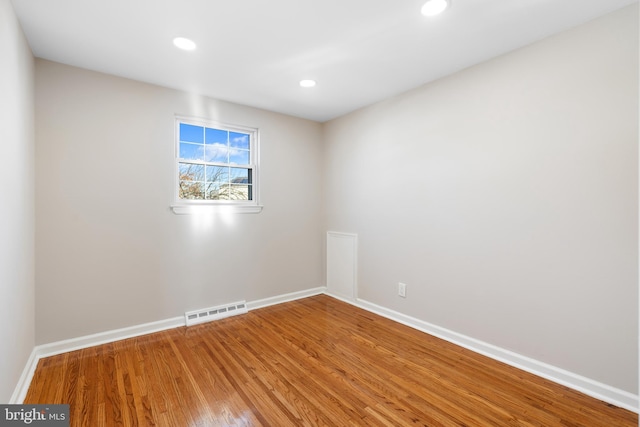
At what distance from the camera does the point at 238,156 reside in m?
3.62

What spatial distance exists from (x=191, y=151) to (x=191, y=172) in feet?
0.75

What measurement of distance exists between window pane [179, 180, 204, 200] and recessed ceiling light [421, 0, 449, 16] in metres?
2.64

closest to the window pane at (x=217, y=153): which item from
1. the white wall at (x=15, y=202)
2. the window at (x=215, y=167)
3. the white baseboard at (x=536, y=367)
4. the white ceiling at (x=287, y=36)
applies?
the window at (x=215, y=167)

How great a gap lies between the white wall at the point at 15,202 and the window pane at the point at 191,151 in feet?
3.82

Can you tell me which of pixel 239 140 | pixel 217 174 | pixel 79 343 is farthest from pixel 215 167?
pixel 79 343

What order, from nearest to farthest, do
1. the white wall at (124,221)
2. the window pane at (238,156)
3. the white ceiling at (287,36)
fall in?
the white ceiling at (287,36), the white wall at (124,221), the window pane at (238,156)

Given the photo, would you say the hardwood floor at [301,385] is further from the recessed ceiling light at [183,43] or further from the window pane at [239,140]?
the recessed ceiling light at [183,43]

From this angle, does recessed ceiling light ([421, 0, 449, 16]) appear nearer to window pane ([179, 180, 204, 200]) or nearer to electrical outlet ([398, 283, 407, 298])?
electrical outlet ([398, 283, 407, 298])

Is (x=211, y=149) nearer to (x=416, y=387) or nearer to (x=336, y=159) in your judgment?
(x=336, y=159)

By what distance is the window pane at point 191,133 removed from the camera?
3.19m

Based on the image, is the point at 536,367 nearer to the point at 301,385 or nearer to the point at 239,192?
the point at 301,385

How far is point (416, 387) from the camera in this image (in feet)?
6.61

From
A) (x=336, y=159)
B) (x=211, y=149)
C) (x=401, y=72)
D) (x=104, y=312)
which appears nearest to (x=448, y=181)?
(x=401, y=72)

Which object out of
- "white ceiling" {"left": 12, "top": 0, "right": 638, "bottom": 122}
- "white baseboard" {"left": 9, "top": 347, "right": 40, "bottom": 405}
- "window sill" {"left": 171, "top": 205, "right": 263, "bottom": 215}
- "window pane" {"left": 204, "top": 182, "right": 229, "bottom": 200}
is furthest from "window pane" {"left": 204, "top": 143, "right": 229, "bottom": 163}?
"white baseboard" {"left": 9, "top": 347, "right": 40, "bottom": 405}
